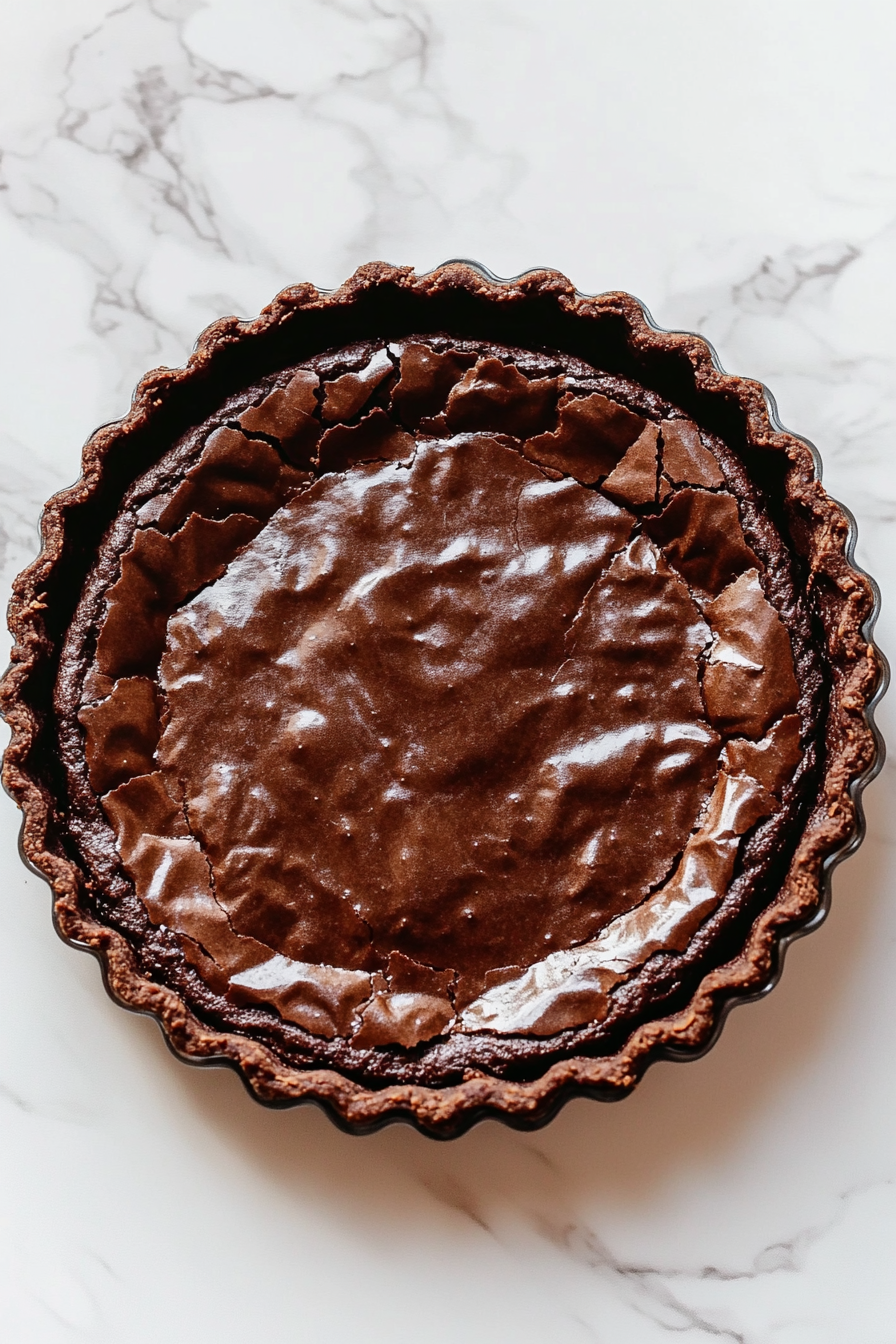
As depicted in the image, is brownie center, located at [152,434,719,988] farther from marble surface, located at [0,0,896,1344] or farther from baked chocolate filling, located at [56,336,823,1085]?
marble surface, located at [0,0,896,1344]

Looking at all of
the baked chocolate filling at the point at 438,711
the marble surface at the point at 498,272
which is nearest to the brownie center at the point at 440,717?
the baked chocolate filling at the point at 438,711

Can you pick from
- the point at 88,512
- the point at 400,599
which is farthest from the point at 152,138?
the point at 400,599

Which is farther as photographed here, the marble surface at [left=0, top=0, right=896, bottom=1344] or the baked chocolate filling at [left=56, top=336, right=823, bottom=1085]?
the marble surface at [left=0, top=0, right=896, bottom=1344]

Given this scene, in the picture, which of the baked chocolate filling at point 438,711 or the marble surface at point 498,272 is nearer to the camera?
the baked chocolate filling at point 438,711

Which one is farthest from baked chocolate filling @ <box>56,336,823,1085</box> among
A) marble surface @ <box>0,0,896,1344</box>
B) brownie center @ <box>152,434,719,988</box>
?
marble surface @ <box>0,0,896,1344</box>

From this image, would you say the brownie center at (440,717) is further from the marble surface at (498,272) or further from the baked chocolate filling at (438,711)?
the marble surface at (498,272)

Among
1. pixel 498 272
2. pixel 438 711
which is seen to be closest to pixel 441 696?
pixel 438 711

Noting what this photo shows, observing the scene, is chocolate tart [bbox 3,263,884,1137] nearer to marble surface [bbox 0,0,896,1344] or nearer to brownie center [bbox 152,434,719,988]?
brownie center [bbox 152,434,719,988]
